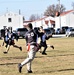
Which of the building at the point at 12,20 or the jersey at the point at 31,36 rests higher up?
the jersey at the point at 31,36

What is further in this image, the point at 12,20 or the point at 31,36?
the point at 12,20

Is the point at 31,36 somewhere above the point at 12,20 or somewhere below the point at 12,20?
above

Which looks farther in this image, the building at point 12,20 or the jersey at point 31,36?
the building at point 12,20

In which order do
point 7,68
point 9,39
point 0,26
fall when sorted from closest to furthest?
point 7,68 < point 9,39 < point 0,26

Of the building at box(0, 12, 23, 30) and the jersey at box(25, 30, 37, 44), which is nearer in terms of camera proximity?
the jersey at box(25, 30, 37, 44)

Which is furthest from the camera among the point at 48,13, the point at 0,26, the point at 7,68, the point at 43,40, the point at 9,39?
the point at 48,13

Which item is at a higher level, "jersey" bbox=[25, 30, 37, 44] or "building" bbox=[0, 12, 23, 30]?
"jersey" bbox=[25, 30, 37, 44]

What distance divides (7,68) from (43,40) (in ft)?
23.7

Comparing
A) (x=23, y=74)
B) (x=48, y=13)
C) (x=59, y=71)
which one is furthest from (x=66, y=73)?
(x=48, y=13)

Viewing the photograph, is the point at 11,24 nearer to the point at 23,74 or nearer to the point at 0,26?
the point at 0,26

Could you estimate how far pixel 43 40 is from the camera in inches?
854

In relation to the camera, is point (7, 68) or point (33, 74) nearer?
point (33, 74)

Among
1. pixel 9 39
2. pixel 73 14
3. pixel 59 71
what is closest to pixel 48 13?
pixel 73 14

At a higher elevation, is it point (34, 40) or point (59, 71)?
point (34, 40)
